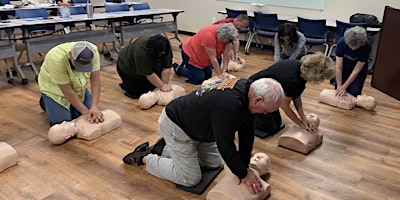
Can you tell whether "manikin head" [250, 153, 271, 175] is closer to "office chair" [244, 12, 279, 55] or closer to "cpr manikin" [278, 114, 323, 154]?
"cpr manikin" [278, 114, 323, 154]

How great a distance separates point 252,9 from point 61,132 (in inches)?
175

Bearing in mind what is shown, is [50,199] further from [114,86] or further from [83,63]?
[114,86]

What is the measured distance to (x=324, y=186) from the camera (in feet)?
7.16

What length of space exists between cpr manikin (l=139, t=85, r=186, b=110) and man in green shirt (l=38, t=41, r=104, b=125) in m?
0.51

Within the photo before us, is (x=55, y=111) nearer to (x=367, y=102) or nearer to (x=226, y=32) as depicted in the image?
(x=226, y=32)

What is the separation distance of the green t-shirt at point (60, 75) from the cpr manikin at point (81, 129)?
214mm

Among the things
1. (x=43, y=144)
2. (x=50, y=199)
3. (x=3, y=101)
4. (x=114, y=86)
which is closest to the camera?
(x=50, y=199)

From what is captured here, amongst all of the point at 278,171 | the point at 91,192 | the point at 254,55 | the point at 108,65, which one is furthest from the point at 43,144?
the point at 254,55

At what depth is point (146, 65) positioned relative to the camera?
3221mm

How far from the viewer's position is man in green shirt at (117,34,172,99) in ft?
Answer: 10.2

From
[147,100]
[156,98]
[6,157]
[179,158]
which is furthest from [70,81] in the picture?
[179,158]

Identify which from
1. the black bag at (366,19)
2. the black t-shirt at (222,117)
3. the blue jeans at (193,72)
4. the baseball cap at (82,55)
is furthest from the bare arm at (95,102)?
the black bag at (366,19)

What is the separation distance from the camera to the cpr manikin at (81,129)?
8.45 ft

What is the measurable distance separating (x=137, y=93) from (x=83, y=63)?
4.00 ft
